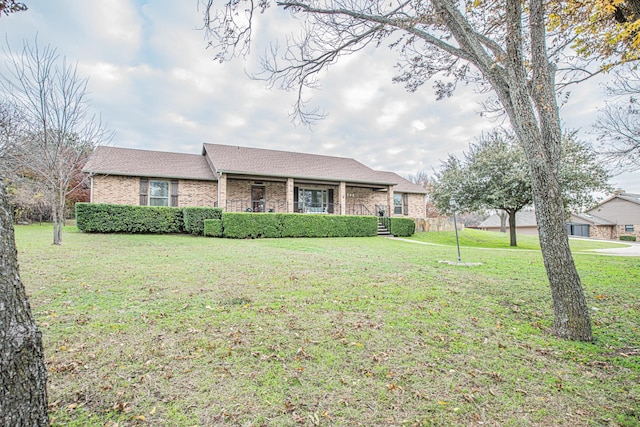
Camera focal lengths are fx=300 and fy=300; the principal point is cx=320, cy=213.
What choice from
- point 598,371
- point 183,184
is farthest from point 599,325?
point 183,184

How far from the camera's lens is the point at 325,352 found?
3104mm

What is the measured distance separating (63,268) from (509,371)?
803 cm

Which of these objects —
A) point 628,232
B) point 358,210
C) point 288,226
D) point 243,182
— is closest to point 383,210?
point 358,210

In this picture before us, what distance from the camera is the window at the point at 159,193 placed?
16.1 m

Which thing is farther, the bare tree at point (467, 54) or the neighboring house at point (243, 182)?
the neighboring house at point (243, 182)

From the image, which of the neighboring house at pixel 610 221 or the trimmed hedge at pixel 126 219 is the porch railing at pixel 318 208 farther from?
the neighboring house at pixel 610 221

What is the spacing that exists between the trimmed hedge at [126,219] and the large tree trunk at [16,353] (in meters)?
13.5

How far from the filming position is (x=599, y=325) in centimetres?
398

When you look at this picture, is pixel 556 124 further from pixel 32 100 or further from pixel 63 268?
pixel 32 100

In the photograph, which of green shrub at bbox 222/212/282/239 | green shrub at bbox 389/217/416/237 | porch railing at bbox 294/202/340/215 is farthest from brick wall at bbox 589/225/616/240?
green shrub at bbox 222/212/282/239

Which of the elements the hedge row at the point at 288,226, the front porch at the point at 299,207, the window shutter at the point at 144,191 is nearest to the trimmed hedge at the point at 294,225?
the hedge row at the point at 288,226

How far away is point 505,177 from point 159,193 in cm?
1813

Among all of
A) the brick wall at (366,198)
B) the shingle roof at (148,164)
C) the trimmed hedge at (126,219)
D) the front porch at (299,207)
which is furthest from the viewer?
the brick wall at (366,198)

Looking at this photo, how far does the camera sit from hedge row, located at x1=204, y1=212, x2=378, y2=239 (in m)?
13.9
